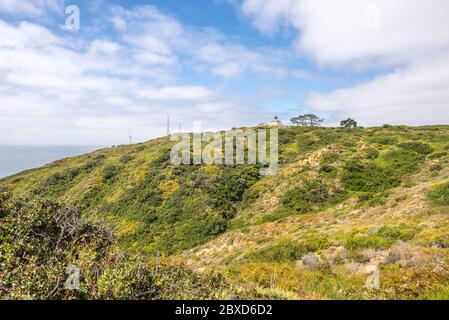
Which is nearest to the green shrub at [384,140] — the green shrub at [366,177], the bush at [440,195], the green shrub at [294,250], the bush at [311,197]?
the green shrub at [366,177]

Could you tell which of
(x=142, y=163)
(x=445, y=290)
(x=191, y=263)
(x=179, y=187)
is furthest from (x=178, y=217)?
(x=445, y=290)

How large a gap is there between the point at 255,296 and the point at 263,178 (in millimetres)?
35488

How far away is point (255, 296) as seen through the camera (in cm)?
730

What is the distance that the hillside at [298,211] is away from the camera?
11.1m

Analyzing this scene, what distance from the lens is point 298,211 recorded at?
31016 mm

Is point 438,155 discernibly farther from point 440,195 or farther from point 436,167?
point 440,195
